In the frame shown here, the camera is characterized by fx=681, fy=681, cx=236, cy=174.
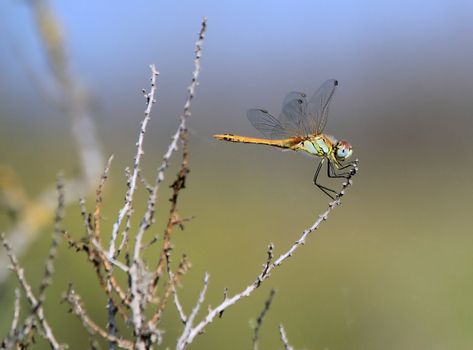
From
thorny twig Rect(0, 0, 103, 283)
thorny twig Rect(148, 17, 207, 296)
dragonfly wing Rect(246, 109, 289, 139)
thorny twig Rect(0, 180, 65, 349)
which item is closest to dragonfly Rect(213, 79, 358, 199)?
dragonfly wing Rect(246, 109, 289, 139)

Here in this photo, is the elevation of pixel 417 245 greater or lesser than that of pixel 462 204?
lesser

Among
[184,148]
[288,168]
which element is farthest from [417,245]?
[184,148]

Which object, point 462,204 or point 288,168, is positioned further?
point 462,204

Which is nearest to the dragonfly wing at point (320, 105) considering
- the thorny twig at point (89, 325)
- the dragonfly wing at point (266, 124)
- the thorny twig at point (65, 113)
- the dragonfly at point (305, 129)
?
the dragonfly at point (305, 129)

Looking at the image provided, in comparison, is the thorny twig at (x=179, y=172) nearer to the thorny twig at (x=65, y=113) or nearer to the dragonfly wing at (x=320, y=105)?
the dragonfly wing at (x=320, y=105)

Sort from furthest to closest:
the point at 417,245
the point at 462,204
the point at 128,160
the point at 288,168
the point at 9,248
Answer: the point at 462,204
the point at 288,168
the point at 417,245
the point at 128,160
the point at 9,248

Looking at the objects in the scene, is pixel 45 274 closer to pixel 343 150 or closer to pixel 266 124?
pixel 343 150

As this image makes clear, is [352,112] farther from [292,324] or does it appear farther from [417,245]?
[292,324]

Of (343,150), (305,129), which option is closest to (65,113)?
(305,129)
